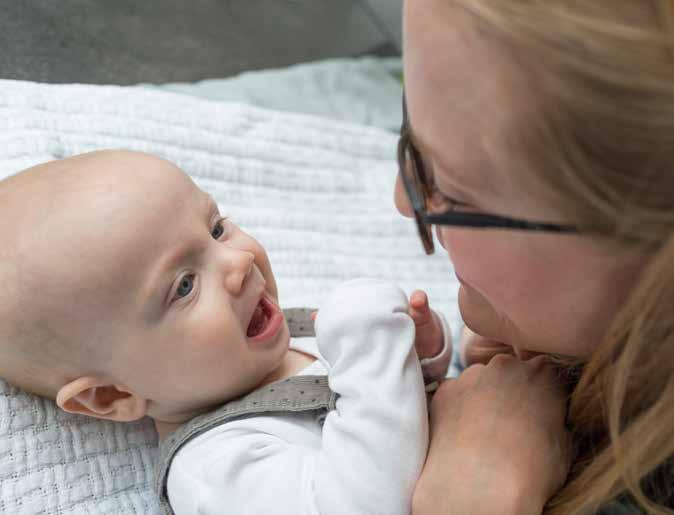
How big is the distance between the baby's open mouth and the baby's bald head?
188 millimetres

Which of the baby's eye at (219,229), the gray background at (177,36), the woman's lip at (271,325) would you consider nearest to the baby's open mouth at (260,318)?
the woman's lip at (271,325)

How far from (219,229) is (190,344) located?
178 mm

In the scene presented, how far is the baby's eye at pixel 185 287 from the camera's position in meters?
0.89

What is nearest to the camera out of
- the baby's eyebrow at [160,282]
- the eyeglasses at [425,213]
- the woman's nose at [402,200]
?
the eyeglasses at [425,213]

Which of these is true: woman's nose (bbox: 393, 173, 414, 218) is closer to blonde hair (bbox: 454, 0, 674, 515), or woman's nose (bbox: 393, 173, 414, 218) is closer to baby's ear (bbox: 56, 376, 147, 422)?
blonde hair (bbox: 454, 0, 674, 515)

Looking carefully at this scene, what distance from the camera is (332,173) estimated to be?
5.00 feet

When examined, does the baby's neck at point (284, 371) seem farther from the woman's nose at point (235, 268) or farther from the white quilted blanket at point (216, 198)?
the woman's nose at point (235, 268)

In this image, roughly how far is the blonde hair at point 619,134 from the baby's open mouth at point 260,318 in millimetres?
485

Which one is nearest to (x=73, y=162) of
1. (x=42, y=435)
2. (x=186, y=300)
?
(x=186, y=300)

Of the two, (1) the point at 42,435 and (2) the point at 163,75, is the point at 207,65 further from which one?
(1) the point at 42,435

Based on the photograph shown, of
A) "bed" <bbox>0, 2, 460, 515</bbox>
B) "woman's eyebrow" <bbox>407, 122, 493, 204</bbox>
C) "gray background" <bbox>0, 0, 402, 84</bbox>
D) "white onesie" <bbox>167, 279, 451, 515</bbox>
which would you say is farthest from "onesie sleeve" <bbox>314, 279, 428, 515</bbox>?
"gray background" <bbox>0, 0, 402, 84</bbox>

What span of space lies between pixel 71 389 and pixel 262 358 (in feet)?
0.77

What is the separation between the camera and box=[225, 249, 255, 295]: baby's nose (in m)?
0.90

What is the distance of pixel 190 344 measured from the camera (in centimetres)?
88
